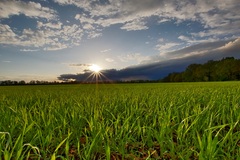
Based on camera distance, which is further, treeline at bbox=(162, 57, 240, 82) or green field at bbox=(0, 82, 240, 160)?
treeline at bbox=(162, 57, 240, 82)

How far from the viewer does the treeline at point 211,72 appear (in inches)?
4169

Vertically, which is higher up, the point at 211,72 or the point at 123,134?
the point at 211,72

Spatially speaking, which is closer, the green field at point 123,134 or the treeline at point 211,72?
the green field at point 123,134

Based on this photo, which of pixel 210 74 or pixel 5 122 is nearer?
pixel 5 122

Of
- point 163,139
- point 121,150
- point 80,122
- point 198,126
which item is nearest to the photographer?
point 121,150

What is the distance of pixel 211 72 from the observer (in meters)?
120

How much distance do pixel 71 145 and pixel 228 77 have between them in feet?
→ 373

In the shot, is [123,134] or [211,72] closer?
[123,134]

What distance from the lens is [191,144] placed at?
10.9 feet

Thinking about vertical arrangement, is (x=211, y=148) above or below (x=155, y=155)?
above

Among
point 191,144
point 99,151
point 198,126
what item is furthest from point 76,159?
point 198,126

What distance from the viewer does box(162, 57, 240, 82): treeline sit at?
347 feet

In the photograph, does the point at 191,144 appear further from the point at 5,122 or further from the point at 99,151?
the point at 5,122

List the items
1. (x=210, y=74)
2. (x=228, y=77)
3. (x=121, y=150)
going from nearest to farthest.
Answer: (x=121, y=150) → (x=228, y=77) → (x=210, y=74)
